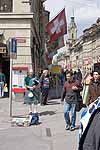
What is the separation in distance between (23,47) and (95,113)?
19961 mm

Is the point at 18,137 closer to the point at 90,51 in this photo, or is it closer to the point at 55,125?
the point at 55,125

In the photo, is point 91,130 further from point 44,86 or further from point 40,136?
point 44,86

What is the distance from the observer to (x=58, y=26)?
22.9m

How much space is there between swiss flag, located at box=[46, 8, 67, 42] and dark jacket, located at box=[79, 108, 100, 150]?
64.4ft

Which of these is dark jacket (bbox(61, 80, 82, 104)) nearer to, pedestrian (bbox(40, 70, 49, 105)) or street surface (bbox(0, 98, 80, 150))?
street surface (bbox(0, 98, 80, 150))

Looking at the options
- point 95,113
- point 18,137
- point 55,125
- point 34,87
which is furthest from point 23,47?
point 95,113

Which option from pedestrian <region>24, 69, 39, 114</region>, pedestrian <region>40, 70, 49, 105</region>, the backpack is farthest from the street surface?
pedestrian <region>40, 70, 49, 105</region>

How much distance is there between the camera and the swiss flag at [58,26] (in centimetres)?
2261

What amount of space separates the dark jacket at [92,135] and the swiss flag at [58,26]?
773 inches

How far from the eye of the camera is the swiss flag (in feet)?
74.2

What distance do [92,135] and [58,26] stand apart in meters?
20.2

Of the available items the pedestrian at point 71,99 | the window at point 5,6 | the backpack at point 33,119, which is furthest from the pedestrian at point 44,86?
the pedestrian at point 71,99

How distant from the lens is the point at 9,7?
955 inches

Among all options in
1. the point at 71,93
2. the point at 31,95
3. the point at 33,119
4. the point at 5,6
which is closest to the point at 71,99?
the point at 71,93
